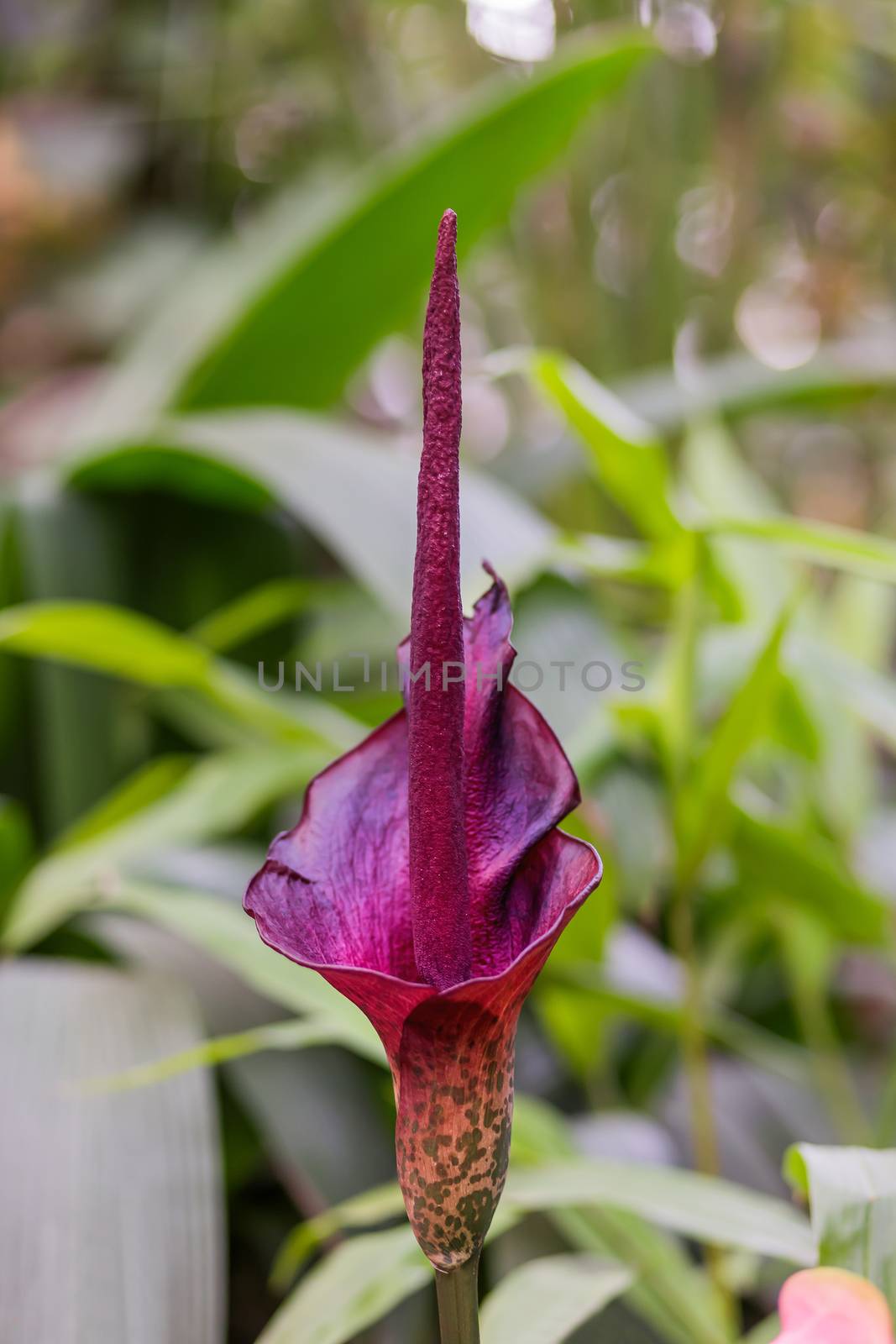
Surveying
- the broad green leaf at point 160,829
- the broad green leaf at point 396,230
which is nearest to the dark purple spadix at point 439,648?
the broad green leaf at point 160,829

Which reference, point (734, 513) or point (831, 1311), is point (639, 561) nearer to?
point (734, 513)

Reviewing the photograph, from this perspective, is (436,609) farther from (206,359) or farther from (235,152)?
(235,152)

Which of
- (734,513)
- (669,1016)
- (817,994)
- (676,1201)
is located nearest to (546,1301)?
(676,1201)

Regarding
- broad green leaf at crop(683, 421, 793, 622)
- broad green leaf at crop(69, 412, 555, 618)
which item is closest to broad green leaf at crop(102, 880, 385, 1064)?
broad green leaf at crop(69, 412, 555, 618)

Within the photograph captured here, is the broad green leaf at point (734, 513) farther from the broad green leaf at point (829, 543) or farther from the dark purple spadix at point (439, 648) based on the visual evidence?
the dark purple spadix at point (439, 648)

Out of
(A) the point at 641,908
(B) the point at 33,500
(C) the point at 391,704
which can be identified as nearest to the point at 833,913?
(A) the point at 641,908

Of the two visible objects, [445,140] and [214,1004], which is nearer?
[214,1004]
